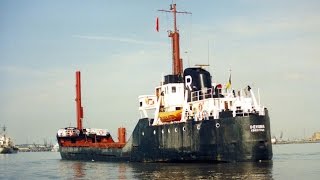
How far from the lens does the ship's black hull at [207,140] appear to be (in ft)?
128

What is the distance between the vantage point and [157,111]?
46750mm

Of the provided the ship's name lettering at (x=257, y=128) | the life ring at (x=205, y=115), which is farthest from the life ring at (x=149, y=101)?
the ship's name lettering at (x=257, y=128)

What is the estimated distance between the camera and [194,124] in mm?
41406

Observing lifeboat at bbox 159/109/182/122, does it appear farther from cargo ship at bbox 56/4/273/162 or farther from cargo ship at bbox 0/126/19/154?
cargo ship at bbox 0/126/19/154

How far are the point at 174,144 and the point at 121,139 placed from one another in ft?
53.5

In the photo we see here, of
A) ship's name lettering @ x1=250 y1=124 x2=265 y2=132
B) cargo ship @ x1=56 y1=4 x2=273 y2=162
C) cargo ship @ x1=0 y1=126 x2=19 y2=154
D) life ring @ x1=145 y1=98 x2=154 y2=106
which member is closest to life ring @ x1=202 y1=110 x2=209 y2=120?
cargo ship @ x1=56 y1=4 x2=273 y2=162

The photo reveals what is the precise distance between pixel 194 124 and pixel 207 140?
1896 millimetres

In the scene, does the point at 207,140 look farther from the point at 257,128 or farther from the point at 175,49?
the point at 175,49

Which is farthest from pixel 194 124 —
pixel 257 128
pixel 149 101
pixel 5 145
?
pixel 5 145

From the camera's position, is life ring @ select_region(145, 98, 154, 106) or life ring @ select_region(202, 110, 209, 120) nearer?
life ring @ select_region(202, 110, 209, 120)

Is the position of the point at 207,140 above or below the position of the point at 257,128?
below

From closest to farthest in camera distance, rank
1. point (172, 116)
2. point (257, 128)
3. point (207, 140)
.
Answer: point (257, 128) < point (207, 140) < point (172, 116)

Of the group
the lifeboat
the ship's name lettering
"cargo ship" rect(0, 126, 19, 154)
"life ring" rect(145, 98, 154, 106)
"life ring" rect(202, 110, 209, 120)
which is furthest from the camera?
"cargo ship" rect(0, 126, 19, 154)

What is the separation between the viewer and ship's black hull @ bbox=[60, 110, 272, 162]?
39.0 metres
